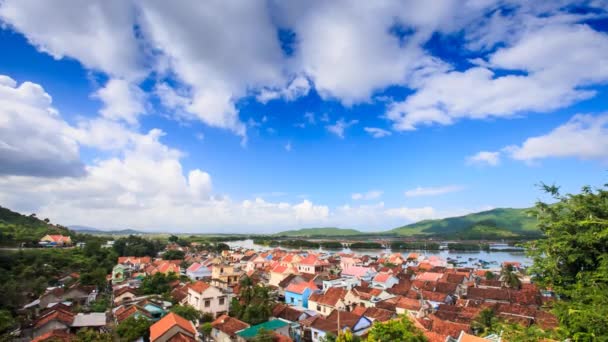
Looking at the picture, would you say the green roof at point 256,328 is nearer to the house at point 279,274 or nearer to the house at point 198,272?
the house at point 279,274

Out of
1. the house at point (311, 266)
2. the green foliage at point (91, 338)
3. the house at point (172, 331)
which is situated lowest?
the house at point (311, 266)

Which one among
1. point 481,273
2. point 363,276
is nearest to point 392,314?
point 363,276

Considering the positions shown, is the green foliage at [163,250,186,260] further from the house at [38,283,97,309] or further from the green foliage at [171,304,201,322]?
the green foliage at [171,304,201,322]

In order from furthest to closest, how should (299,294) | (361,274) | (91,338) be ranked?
(361,274) < (299,294) < (91,338)

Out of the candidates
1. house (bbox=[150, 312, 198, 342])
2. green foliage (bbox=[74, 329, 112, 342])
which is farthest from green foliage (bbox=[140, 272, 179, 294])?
green foliage (bbox=[74, 329, 112, 342])

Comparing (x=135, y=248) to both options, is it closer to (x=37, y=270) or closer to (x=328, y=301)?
(x=37, y=270)

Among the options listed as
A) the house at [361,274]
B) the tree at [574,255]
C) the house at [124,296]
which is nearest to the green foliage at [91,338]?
the house at [124,296]

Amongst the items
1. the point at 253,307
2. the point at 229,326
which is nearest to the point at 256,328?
the point at 229,326
